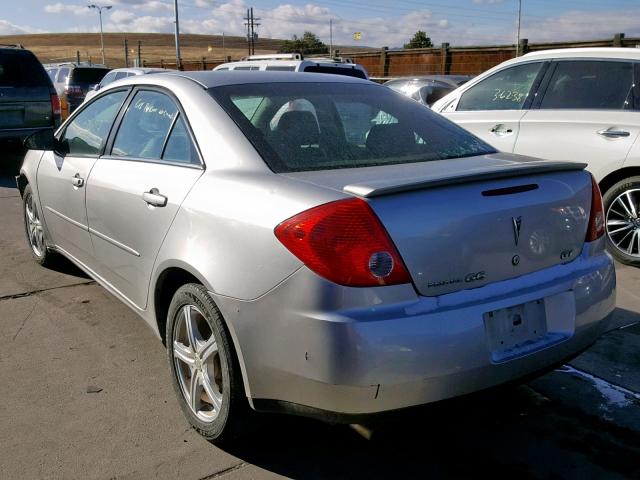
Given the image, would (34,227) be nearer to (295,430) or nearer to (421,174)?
(295,430)

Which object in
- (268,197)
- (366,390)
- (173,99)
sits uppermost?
(173,99)

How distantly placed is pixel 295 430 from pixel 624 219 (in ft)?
12.5

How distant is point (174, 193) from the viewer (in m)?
2.96

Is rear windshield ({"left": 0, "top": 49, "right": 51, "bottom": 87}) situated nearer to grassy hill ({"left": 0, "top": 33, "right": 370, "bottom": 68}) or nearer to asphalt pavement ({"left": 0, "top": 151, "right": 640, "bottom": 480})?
asphalt pavement ({"left": 0, "top": 151, "right": 640, "bottom": 480})

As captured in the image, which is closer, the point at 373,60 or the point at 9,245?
the point at 9,245

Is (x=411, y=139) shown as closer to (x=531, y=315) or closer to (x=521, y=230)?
(x=521, y=230)

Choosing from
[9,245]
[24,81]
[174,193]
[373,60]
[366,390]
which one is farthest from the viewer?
[373,60]

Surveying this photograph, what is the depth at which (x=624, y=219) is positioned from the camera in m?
5.46

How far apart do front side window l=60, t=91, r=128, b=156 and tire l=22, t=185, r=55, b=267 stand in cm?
88

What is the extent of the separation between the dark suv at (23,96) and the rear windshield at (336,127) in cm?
813

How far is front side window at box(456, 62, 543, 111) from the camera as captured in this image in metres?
6.13

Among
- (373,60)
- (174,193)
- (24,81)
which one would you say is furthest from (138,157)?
(373,60)

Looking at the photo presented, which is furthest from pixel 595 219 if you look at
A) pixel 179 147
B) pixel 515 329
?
pixel 179 147

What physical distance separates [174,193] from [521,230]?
1533 mm
